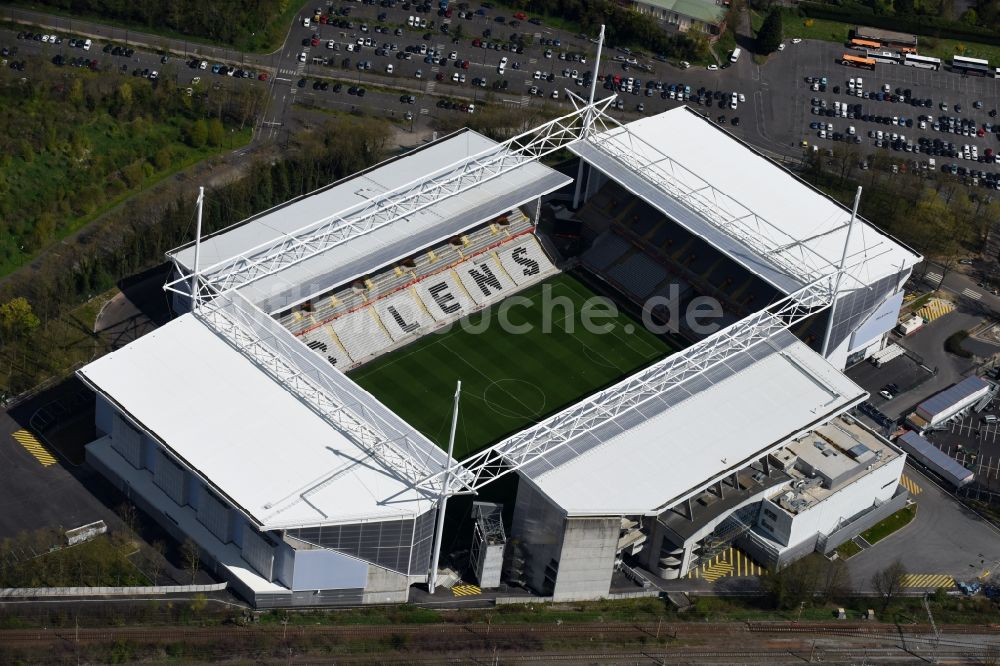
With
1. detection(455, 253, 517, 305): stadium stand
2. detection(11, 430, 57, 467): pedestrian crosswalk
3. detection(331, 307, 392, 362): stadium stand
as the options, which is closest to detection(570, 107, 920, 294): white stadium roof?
detection(455, 253, 517, 305): stadium stand

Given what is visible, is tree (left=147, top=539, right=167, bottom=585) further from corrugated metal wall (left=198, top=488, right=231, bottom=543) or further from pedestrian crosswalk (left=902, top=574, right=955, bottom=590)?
pedestrian crosswalk (left=902, top=574, right=955, bottom=590)

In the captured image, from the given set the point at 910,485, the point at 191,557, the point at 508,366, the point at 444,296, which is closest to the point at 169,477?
the point at 191,557

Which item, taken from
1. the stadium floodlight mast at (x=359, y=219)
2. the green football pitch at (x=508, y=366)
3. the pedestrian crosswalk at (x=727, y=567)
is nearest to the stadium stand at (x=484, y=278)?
the green football pitch at (x=508, y=366)

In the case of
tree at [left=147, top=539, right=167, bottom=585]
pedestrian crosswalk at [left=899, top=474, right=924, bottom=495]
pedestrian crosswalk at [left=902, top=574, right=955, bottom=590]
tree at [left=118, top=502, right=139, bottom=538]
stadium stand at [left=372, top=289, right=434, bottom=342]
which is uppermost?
stadium stand at [left=372, top=289, right=434, bottom=342]

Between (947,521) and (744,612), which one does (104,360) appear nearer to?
(744,612)

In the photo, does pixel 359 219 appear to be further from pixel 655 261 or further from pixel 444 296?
pixel 655 261

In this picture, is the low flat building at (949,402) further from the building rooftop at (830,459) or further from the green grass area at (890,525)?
the building rooftop at (830,459)
